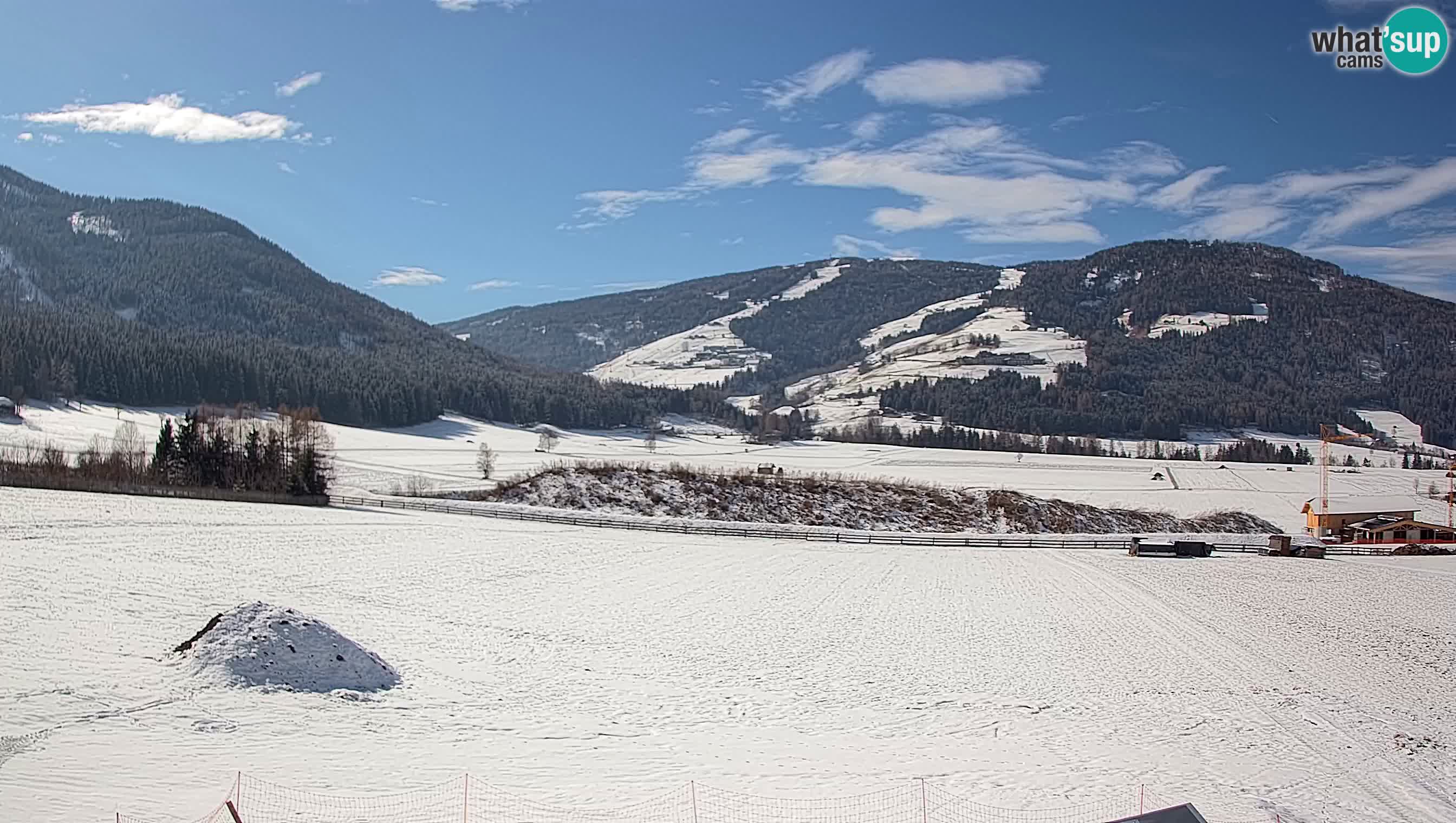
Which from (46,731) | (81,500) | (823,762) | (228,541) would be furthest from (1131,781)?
(81,500)

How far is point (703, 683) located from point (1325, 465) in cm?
10489

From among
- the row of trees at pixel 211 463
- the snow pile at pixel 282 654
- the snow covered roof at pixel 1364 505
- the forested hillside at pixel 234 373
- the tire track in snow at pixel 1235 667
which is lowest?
the tire track in snow at pixel 1235 667

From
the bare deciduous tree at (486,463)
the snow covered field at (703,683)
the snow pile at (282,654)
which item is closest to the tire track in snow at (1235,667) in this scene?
the snow covered field at (703,683)

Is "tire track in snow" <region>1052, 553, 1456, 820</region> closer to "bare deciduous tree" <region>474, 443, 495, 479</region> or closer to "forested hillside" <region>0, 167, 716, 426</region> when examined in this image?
"bare deciduous tree" <region>474, 443, 495, 479</region>

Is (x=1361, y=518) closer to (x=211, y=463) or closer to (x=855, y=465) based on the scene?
(x=855, y=465)

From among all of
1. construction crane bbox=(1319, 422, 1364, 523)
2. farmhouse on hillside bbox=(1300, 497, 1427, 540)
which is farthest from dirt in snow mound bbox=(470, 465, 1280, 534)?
construction crane bbox=(1319, 422, 1364, 523)

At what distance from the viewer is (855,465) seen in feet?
360

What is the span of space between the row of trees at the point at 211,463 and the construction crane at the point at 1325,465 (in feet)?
250

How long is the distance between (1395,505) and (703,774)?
83.3 m

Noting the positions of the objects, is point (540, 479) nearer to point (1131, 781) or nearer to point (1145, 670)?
point (1145, 670)

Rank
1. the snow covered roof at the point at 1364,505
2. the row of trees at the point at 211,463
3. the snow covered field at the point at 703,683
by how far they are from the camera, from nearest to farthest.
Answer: the snow covered field at the point at 703,683 < the row of trees at the point at 211,463 < the snow covered roof at the point at 1364,505

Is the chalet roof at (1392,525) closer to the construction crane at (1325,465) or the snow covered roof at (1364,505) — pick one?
the snow covered roof at (1364,505)

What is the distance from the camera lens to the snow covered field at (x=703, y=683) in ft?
47.8

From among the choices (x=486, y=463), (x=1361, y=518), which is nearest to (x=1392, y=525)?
(x=1361, y=518)
